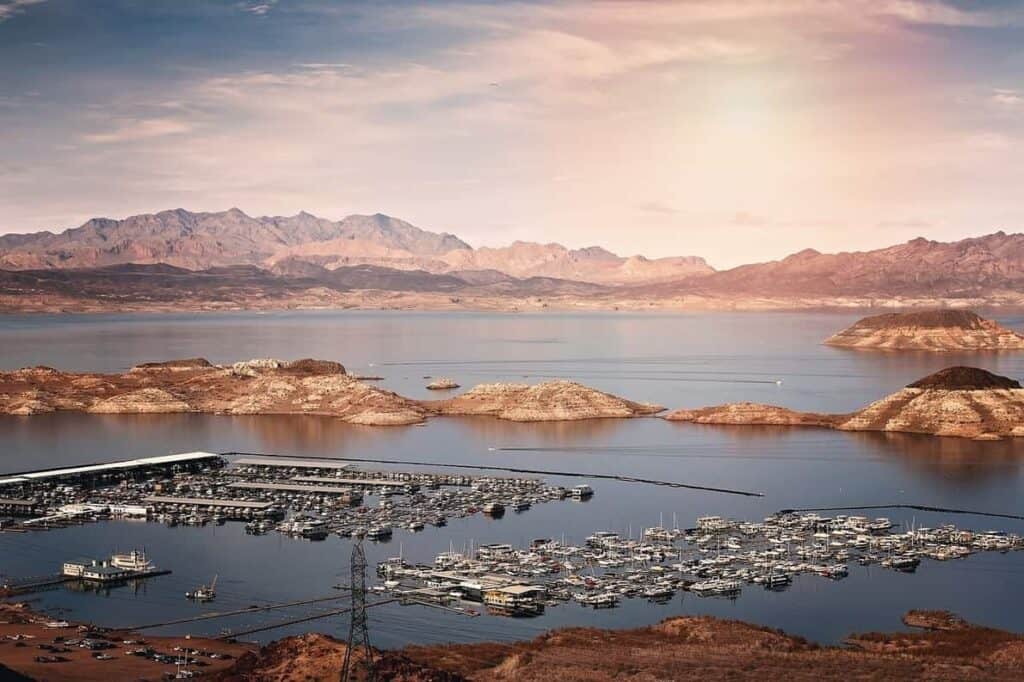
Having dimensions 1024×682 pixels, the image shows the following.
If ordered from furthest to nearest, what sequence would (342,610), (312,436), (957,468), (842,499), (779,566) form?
(312,436)
(957,468)
(842,499)
(779,566)
(342,610)

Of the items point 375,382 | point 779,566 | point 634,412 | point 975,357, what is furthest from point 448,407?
point 975,357

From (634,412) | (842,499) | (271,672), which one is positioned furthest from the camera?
(634,412)

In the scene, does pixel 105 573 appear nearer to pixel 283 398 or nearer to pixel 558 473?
pixel 558 473

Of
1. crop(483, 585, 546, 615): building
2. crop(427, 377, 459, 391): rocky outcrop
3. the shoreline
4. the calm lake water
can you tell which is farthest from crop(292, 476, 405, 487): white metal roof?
crop(427, 377, 459, 391): rocky outcrop

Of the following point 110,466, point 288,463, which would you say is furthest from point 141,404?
point 288,463

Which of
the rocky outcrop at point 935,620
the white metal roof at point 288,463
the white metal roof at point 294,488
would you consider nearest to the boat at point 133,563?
the white metal roof at point 294,488

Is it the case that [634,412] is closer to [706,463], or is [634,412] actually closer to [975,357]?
[706,463]
